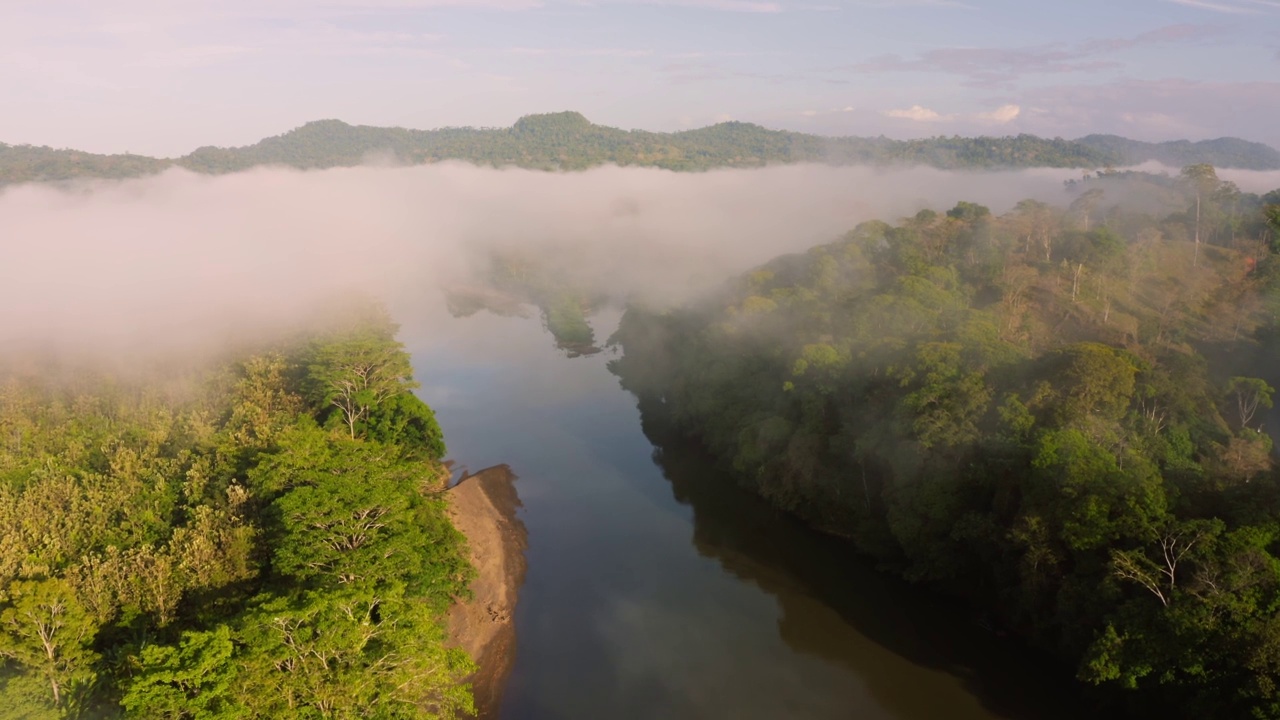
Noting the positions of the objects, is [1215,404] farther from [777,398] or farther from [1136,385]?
[777,398]

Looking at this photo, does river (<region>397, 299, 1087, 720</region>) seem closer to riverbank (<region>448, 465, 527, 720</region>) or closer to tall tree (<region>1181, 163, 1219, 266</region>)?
riverbank (<region>448, 465, 527, 720</region>)

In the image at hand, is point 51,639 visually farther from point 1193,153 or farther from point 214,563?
point 1193,153

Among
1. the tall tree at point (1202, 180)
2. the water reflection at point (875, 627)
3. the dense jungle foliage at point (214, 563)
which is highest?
the tall tree at point (1202, 180)

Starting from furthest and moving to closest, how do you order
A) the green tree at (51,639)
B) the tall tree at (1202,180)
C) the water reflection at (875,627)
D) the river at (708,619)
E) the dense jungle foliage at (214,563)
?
the tall tree at (1202,180), the river at (708,619), the water reflection at (875,627), the green tree at (51,639), the dense jungle foliage at (214,563)

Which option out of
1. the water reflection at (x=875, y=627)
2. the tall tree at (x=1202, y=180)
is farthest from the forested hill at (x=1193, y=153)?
the water reflection at (x=875, y=627)

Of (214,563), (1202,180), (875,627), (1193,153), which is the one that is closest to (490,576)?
(214,563)

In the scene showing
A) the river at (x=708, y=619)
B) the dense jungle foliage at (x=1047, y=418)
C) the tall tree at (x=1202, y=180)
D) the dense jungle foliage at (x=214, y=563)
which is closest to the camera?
the dense jungle foliage at (x=214, y=563)

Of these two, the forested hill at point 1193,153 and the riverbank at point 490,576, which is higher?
the forested hill at point 1193,153

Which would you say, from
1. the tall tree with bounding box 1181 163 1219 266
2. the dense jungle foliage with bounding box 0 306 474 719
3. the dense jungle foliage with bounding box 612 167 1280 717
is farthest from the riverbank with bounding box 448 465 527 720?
the tall tree with bounding box 1181 163 1219 266

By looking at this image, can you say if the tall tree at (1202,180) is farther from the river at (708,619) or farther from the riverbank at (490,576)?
the riverbank at (490,576)
